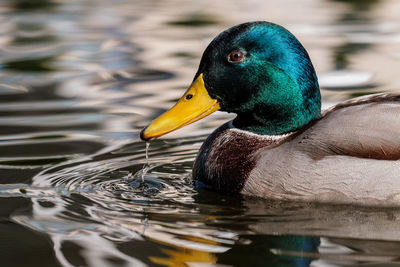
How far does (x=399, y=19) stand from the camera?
14.8 meters

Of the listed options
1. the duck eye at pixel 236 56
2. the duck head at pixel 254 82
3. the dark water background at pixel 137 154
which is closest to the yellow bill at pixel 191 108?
the duck head at pixel 254 82

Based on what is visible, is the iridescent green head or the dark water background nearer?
the dark water background

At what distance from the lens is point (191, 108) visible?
639 centimetres

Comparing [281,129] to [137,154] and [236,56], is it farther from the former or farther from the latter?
[137,154]

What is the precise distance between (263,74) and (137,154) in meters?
1.66

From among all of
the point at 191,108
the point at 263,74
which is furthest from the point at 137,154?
the point at 263,74

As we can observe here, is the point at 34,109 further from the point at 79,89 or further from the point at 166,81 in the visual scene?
the point at 166,81

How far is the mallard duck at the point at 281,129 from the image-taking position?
582 cm

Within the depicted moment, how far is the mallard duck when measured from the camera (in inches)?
229

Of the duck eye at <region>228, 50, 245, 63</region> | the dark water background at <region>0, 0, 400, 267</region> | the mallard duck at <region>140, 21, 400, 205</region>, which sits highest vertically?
the duck eye at <region>228, 50, 245, 63</region>

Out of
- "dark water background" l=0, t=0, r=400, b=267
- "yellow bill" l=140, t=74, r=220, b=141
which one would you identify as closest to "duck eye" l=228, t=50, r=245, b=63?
"yellow bill" l=140, t=74, r=220, b=141

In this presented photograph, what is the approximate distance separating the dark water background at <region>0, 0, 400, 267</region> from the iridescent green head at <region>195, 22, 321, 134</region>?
705 mm

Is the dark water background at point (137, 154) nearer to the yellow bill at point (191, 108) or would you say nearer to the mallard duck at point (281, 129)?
the mallard duck at point (281, 129)

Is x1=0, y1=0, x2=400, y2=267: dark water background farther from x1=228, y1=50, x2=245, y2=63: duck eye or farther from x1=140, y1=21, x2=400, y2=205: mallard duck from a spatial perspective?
x1=228, y1=50, x2=245, y2=63: duck eye
